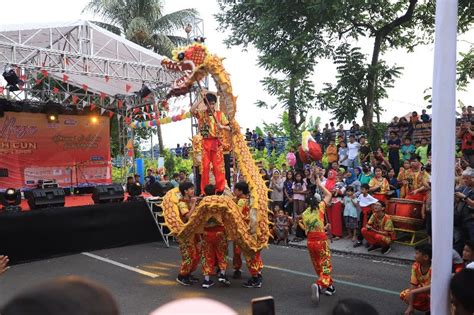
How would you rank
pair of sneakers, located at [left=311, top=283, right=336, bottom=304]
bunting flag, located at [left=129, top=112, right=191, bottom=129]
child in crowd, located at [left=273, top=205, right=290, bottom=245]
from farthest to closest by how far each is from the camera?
bunting flag, located at [left=129, top=112, right=191, bottom=129] → child in crowd, located at [left=273, top=205, right=290, bottom=245] → pair of sneakers, located at [left=311, top=283, right=336, bottom=304]

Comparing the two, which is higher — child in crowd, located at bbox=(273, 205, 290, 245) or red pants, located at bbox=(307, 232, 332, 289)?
red pants, located at bbox=(307, 232, 332, 289)

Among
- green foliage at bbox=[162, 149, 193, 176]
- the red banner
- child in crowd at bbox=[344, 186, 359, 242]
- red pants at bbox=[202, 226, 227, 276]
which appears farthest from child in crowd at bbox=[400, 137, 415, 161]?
green foliage at bbox=[162, 149, 193, 176]

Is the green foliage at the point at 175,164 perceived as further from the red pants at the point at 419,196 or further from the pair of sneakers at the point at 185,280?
the pair of sneakers at the point at 185,280

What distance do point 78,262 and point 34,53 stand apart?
487 cm

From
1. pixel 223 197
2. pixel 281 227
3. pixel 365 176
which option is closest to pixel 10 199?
pixel 223 197

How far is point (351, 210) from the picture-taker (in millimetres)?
8453

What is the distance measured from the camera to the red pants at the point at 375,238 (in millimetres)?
7629

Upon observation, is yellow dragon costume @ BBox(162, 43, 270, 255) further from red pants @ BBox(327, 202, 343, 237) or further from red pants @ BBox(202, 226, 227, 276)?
red pants @ BBox(327, 202, 343, 237)

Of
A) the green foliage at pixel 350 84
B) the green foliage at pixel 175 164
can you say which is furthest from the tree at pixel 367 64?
the green foliage at pixel 175 164

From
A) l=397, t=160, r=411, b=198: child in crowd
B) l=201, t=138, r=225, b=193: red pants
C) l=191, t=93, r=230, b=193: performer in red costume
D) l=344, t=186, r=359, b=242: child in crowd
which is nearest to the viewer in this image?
l=191, t=93, r=230, b=193: performer in red costume

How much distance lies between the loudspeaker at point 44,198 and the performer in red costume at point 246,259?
13.5 feet

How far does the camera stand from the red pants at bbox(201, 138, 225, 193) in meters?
7.06

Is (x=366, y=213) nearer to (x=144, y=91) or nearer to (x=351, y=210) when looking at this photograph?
(x=351, y=210)

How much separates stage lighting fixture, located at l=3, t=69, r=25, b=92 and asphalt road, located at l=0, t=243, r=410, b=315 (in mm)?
4530
